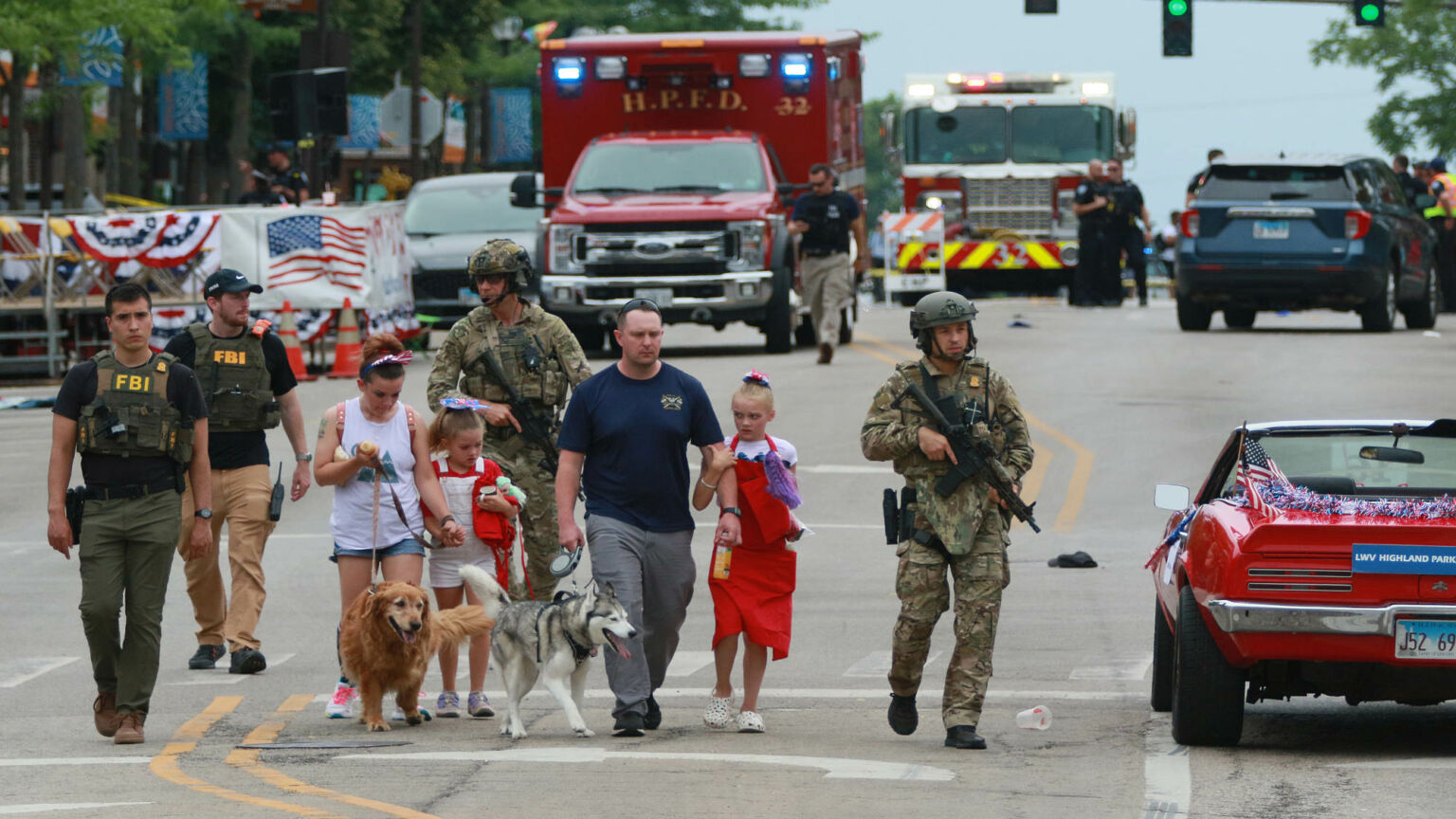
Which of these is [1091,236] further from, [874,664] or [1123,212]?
[874,664]

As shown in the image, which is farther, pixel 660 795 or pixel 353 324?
pixel 353 324

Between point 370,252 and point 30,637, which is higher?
point 370,252

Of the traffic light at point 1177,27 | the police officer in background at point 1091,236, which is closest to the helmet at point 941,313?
the police officer in background at point 1091,236

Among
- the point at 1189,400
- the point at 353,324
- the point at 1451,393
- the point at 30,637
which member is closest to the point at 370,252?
the point at 353,324

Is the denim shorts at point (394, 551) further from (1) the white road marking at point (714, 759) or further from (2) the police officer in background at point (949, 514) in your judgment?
(2) the police officer in background at point (949, 514)

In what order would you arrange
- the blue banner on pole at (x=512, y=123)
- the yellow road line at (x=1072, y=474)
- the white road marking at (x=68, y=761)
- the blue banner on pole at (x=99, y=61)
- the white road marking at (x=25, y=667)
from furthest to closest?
the blue banner on pole at (x=512, y=123)
the blue banner on pole at (x=99, y=61)
the yellow road line at (x=1072, y=474)
the white road marking at (x=25, y=667)
the white road marking at (x=68, y=761)

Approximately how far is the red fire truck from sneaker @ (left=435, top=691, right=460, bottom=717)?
Result: 1390 centimetres

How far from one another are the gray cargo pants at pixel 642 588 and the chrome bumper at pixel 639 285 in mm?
14570

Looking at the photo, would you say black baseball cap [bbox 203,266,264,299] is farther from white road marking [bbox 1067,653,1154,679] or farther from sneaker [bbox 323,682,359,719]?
white road marking [bbox 1067,653,1154,679]

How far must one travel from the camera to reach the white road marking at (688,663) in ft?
39.3

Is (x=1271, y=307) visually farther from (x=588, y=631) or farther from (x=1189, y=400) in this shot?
(x=588, y=631)

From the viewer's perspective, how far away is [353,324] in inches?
1002

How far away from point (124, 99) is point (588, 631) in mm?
38094

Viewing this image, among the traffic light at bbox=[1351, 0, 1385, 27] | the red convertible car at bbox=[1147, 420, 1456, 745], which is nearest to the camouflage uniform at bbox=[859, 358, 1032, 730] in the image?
the red convertible car at bbox=[1147, 420, 1456, 745]
